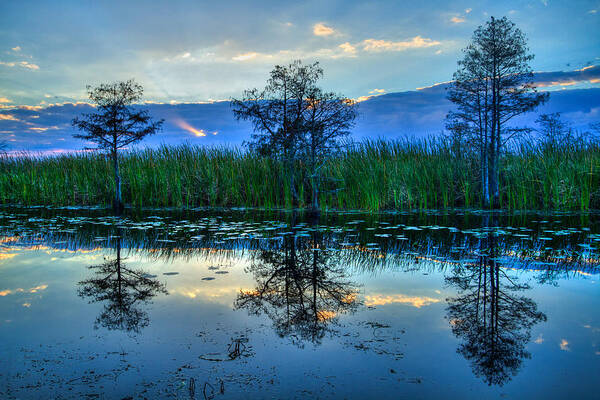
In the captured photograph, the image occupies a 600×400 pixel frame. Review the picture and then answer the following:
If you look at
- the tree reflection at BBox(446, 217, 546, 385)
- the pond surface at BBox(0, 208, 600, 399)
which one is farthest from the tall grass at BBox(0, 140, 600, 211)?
the tree reflection at BBox(446, 217, 546, 385)

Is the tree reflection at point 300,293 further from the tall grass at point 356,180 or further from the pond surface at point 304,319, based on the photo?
the tall grass at point 356,180

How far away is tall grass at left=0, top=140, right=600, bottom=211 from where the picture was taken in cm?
1218

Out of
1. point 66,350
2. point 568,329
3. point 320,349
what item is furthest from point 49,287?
point 568,329

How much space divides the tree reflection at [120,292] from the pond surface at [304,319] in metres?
0.02

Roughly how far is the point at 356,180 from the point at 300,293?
372 inches

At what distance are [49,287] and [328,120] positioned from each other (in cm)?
933

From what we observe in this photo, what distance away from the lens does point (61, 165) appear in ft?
62.5

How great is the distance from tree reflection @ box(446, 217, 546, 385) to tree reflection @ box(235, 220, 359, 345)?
3.23ft

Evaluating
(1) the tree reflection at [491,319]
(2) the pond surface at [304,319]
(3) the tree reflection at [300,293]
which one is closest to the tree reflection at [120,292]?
(2) the pond surface at [304,319]

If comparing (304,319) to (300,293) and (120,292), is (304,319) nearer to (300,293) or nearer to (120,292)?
(300,293)

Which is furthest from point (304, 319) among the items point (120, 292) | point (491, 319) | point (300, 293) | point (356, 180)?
point (356, 180)

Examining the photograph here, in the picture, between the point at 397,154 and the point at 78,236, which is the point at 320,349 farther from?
the point at 397,154

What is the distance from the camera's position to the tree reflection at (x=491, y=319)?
251 cm

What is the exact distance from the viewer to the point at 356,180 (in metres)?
13.1
